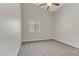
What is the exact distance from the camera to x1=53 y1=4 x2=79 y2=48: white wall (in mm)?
1159

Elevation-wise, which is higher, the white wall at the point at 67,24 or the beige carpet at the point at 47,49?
the white wall at the point at 67,24

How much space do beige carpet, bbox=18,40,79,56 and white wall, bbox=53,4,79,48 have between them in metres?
0.06

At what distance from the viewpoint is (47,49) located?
49.5 inches

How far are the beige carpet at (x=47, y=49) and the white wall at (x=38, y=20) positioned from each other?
Result: 0.06m

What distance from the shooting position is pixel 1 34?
44.2 inches

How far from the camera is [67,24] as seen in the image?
1203 millimetres

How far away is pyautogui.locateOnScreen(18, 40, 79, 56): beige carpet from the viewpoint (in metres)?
1.16

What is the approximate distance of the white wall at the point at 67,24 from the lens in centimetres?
116

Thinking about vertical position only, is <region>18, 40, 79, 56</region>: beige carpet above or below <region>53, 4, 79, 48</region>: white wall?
below

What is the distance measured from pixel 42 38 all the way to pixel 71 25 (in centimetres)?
32

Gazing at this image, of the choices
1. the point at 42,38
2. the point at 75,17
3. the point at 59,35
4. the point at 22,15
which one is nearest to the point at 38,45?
the point at 42,38

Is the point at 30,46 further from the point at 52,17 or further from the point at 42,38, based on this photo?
the point at 52,17

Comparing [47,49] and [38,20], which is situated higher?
[38,20]

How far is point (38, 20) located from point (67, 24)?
0.30 meters
